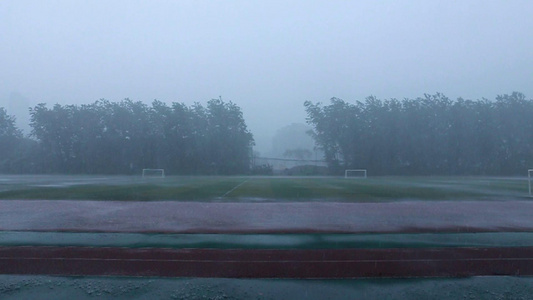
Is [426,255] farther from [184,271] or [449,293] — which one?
[184,271]

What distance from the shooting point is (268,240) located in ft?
50.3

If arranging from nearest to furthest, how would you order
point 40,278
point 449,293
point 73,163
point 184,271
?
point 449,293
point 40,278
point 184,271
point 73,163

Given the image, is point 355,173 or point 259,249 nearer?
point 259,249

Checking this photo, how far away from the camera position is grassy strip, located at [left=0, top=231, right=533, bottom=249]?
47.4ft

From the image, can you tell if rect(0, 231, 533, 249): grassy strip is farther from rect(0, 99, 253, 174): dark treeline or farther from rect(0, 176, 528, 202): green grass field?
rect(0, 99, 253, 174): dark treeline

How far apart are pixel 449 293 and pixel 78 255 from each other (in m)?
7.90

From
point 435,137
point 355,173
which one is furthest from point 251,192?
point 435,137

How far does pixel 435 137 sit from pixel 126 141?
44.3 meters

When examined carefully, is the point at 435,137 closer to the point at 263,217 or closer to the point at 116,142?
the point at 116,142

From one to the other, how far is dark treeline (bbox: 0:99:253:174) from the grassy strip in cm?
6701

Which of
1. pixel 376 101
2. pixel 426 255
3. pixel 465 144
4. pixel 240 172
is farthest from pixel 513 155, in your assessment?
pixel 426 255

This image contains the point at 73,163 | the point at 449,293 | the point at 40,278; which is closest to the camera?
the point at 449,293

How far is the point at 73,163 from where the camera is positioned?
8275cm

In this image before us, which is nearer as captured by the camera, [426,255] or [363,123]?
[426,255]
